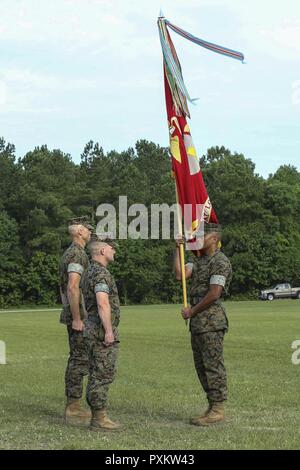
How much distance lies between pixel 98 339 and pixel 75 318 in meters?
0.65

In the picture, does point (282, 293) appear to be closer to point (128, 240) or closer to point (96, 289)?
point (128, 240)

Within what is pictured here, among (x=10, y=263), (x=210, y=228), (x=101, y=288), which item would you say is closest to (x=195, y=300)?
(x=210, y=228)

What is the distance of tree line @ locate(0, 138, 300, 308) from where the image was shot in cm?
7075

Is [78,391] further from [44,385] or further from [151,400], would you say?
[44,385]

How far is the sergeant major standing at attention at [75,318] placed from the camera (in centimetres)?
829

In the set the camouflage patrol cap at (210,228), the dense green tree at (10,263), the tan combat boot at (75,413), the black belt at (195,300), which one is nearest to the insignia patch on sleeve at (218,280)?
the black belt at (195,300)

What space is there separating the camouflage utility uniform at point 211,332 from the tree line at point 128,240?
199 ft

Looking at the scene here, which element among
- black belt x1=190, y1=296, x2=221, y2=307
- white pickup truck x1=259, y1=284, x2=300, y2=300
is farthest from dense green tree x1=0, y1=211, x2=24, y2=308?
black belt x1=190, y1=296, x2=221, y2=307

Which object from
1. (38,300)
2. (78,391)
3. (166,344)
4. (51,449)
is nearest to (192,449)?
(51,449)

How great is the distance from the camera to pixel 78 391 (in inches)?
333

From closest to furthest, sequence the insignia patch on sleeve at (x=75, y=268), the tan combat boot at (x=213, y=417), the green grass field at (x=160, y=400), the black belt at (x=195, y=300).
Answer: the green grass field at (x=160, y=400) → the tan combat boot at (x=213, y=417) → the black belt at (x=195, y=300) → the insignia patch on sleeve at (x=75, y=268)

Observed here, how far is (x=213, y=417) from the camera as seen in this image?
26.0 ft

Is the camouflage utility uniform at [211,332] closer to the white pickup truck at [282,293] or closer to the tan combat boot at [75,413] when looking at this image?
the tan combat boot at [75,413]
